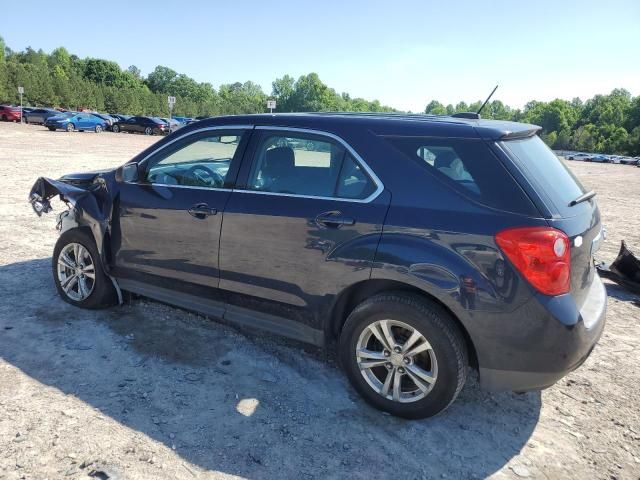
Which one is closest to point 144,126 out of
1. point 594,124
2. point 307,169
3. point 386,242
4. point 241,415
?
point 307,169

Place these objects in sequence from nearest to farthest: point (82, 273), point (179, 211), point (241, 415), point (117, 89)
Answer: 1. point (241, 415)
2. point (179, 211)
3. point (82, 273)
4. point (117, 89)

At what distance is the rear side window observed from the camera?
2861 millimetres

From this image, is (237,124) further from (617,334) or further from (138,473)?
(617,334)

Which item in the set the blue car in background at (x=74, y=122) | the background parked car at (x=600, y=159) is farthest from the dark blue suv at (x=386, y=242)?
the background parked car at (x=600, y=159)

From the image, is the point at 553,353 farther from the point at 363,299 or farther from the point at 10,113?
the point at 10,113

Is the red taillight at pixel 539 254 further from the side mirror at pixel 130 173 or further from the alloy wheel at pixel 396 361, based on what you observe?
the side mirror at pixel 130 173

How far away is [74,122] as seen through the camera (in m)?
39.7

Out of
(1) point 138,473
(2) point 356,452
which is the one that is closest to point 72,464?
(1) point 138,473

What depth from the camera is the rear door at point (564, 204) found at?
2.89m

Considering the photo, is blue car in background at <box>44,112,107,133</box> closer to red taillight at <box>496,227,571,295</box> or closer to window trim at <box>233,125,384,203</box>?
window trim at <box>233,125,384,203</box>

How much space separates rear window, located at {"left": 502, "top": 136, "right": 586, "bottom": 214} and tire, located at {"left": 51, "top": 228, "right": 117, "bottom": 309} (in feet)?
11.4

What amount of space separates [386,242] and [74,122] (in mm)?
42359

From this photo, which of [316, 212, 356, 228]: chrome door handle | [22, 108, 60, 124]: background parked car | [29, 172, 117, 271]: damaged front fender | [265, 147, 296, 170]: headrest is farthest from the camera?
[22, 108, 60, 124]: background parked car

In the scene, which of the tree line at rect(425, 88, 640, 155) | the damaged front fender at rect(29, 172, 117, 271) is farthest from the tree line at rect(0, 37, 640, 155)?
the damaged front fender at rect(29, 172, 117, 271)
